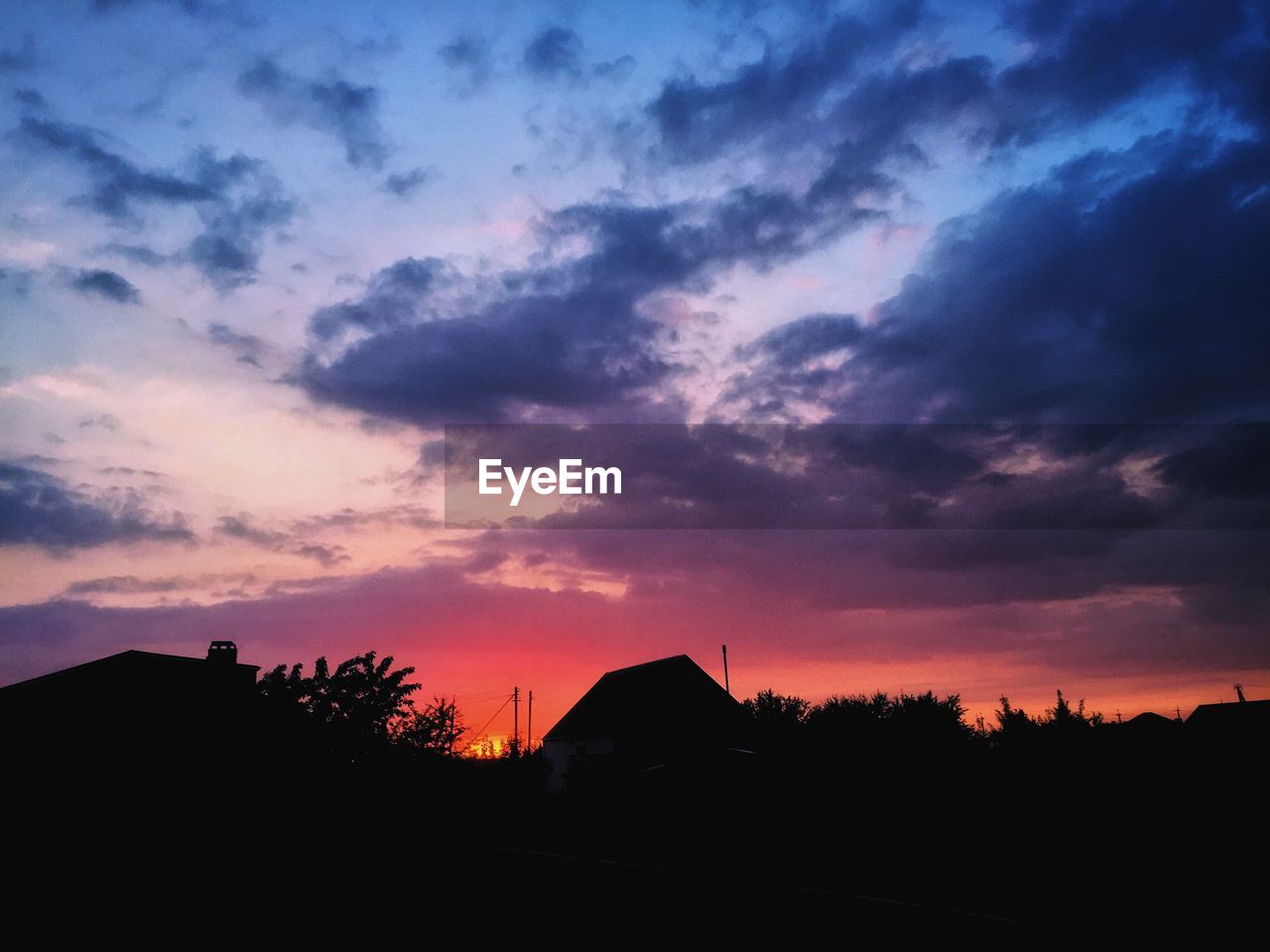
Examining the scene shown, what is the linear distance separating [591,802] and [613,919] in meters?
17.3

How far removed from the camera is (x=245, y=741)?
3369cm

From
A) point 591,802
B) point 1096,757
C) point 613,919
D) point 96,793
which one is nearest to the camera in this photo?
point 613,919

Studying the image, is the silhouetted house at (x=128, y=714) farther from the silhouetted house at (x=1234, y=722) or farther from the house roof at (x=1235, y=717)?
the house roof at (x=1235, y=717)

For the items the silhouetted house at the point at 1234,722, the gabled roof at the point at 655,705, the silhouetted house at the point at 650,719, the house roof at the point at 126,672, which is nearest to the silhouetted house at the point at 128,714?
the house roof at the point at 126,672

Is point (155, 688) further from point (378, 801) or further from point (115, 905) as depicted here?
point (115, 905)

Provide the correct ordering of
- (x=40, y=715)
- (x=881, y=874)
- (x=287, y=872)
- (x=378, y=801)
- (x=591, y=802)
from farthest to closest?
(x=40, y=715)
(x=378, y=801)
(x=591, y=802)
(x=881, y=874)
(x=287, y=872)

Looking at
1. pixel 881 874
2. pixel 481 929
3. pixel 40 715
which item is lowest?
pixel 881 874

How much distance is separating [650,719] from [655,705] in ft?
3.39

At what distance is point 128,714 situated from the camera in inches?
1253

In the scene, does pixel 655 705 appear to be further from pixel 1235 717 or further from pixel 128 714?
pixel 1235 717

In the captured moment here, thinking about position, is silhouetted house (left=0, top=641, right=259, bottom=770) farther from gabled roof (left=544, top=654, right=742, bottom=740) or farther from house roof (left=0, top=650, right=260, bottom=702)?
gabled roof (left=544, top=654, right=742, bottom=740)

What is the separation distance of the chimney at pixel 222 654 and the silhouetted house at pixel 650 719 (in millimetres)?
19197

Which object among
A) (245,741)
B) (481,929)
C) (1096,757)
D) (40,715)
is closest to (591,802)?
(1096,757)

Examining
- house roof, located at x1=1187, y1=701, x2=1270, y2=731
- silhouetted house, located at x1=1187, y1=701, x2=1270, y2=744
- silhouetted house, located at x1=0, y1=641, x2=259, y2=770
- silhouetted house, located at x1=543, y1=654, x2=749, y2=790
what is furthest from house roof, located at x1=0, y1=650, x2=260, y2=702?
house roof, located at x1=1187, y1=701, x2=1270, y2=731
